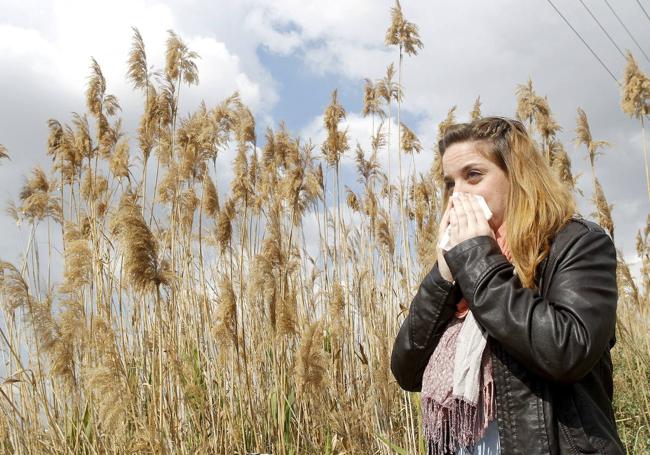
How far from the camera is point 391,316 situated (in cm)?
459

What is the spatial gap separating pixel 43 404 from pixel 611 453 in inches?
122

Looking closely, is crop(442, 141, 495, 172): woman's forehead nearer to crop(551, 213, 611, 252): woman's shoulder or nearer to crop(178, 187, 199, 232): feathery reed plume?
crop(551, 213, 611, 252): woman's shoulder

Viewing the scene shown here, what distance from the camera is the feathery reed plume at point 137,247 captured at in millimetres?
2904

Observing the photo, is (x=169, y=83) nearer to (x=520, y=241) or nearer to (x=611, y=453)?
(x=520, y=241)

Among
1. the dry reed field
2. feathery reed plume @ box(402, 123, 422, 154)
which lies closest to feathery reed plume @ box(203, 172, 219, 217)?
the dry reed field

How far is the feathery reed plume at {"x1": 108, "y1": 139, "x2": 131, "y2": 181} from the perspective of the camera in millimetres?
4910

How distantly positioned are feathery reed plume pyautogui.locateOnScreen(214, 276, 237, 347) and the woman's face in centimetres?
189

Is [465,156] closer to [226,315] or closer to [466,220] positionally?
[466,220]

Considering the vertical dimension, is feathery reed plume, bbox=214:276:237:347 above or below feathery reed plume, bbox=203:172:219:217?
below

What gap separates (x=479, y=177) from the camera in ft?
5.75

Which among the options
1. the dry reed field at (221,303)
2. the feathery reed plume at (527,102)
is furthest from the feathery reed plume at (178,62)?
the feathery reed plume at (527,102)

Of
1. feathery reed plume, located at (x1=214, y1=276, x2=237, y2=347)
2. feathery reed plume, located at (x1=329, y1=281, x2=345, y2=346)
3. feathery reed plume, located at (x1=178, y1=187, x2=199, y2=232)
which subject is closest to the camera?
feathery reed plume, located at (x1=214, y1=276, x2=237, y2=347)

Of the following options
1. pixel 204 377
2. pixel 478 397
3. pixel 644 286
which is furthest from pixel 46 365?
pixel 644 286

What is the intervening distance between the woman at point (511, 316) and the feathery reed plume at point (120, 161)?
140 inches
